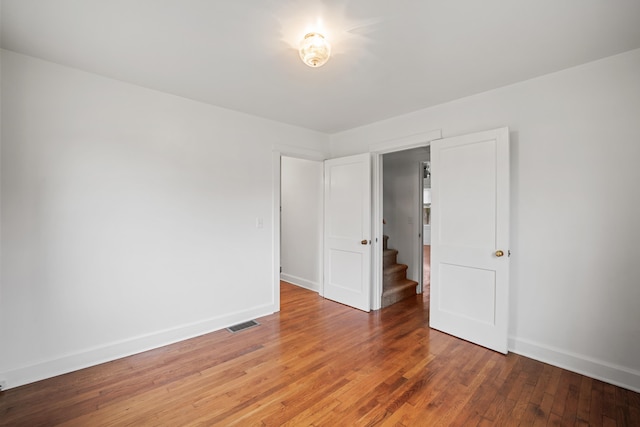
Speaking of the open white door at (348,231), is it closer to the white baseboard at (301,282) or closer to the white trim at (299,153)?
the white trim at (299,153)

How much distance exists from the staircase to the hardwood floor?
1127 mm

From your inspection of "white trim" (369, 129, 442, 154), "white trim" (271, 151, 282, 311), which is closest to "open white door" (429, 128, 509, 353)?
"white trim" (369, 129, 442, 154)

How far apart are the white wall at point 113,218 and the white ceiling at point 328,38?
0.30m

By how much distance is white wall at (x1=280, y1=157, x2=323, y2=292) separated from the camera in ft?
14.9

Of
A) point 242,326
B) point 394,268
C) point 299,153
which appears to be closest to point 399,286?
point 394,268

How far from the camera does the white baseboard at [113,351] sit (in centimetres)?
212

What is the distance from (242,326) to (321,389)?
1441mm

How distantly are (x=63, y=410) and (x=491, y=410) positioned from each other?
2.89m

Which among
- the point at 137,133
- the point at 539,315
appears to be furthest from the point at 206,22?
the point at 539,315

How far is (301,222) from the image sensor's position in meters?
4.86

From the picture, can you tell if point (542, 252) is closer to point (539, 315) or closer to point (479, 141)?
point (539, 315)

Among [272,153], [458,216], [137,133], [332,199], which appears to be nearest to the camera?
[137,133]

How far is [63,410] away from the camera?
1867 mm

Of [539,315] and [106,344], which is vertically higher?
[539,315]
